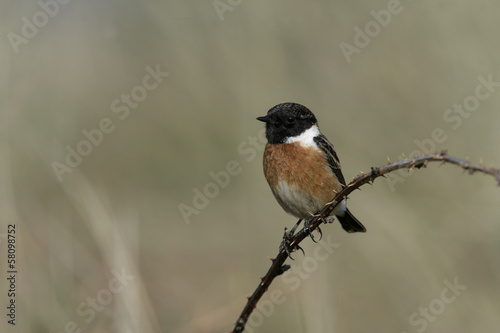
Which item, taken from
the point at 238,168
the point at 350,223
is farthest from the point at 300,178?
the point at 238,168

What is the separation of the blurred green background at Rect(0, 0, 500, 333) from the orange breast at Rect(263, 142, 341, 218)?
1.10ft

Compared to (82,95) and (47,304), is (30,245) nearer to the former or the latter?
(47,304)

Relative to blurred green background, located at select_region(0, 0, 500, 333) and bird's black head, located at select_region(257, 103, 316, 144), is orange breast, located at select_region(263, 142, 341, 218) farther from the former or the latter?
blurred green background, located at select_region(0, 0, 500, 333)

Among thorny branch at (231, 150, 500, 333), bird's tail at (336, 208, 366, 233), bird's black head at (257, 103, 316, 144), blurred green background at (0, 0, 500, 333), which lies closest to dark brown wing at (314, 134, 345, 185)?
bird's black head at (257, 103, 316, 144)

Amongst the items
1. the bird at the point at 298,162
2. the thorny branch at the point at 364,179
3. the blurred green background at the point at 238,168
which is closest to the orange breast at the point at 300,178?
the bird at the point at 298,162

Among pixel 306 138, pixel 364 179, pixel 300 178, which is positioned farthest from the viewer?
pixel 306 138

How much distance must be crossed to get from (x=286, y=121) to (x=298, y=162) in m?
0.31

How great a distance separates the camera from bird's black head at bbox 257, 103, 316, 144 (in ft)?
14.3

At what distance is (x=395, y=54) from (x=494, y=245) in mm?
2138

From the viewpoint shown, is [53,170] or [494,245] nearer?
[53,170]

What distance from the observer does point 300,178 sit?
4.41 m

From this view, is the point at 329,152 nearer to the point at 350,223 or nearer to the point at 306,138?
the point at 306,138

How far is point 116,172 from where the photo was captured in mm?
7219

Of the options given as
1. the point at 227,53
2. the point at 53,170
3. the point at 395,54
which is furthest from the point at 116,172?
the point at 395,54
